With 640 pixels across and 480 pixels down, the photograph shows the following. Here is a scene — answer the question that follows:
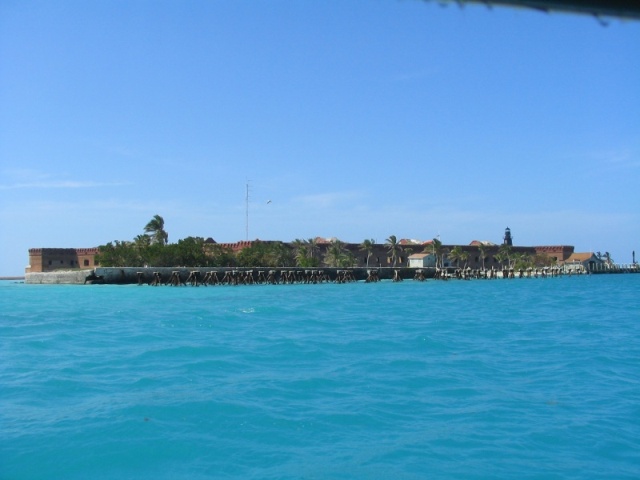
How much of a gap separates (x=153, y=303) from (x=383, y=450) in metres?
28.7

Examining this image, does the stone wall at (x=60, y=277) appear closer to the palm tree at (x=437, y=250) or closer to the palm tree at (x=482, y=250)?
the palm tree at (x=437, y=250)

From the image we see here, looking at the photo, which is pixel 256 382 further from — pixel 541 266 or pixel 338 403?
pixel 541 266

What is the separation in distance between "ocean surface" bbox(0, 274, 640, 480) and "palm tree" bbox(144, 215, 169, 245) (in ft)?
173

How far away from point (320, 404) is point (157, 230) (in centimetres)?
6576

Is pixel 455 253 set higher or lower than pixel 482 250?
lower

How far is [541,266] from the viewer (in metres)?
102

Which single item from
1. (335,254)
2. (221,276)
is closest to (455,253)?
(335,254)

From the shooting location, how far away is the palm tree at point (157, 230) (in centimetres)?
7375

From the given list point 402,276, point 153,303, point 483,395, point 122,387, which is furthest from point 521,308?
point 402,276

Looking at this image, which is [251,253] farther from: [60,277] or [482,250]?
[482,250]

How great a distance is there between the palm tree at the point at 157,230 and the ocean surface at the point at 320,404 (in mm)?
52592

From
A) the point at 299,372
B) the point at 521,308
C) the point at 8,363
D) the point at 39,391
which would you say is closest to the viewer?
the point at 39,391

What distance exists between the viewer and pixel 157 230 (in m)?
74.0

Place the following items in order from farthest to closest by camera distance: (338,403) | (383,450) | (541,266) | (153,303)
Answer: (541,266)
(153,303)
(338,403)
(383,450)
